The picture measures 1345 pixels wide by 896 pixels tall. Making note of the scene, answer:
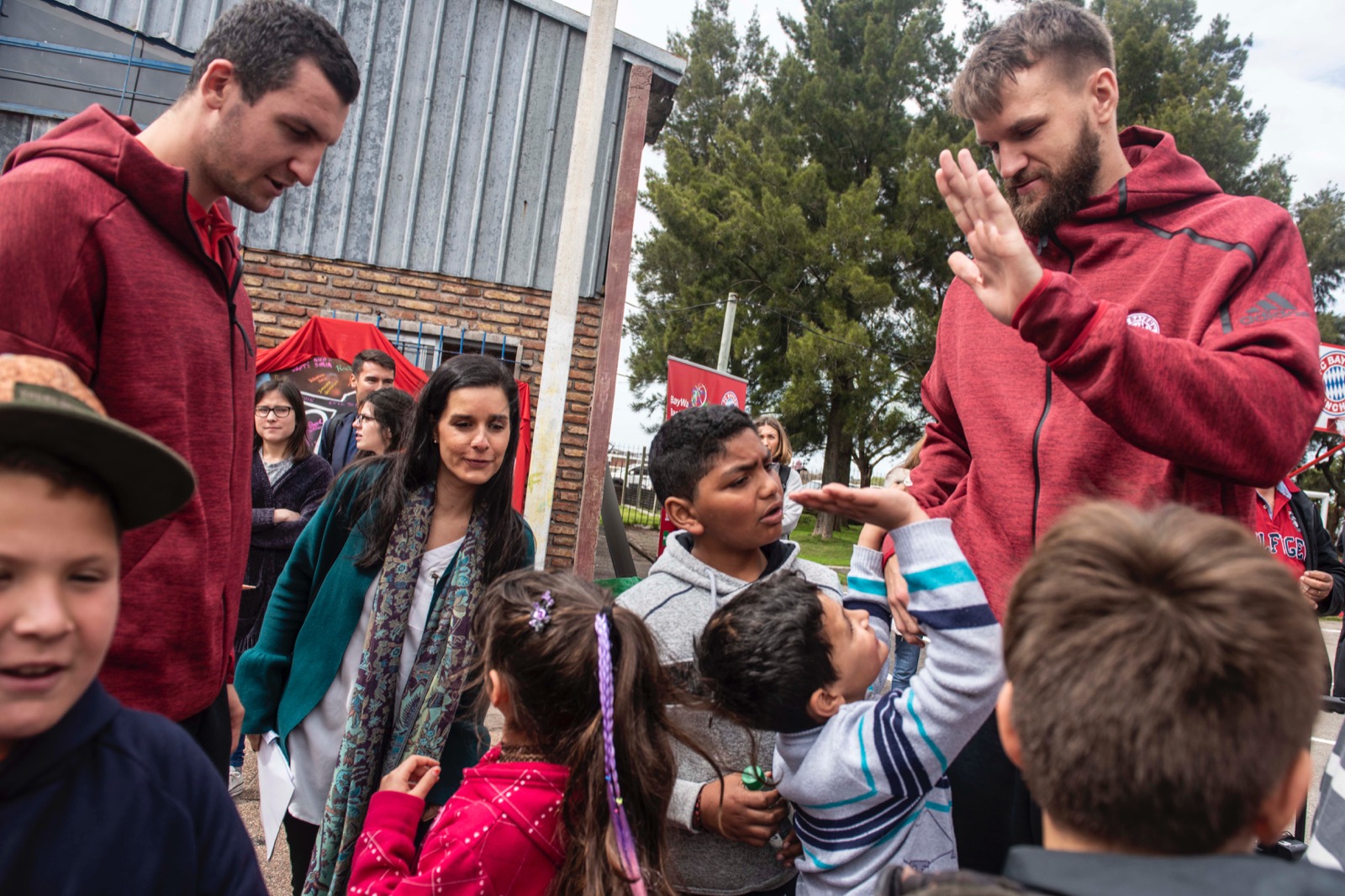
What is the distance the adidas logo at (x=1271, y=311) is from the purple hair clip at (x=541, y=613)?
4.60ft

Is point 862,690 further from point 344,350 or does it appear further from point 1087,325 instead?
point 344,350

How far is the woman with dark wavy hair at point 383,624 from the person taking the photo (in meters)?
2.51

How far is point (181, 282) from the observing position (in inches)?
70.0

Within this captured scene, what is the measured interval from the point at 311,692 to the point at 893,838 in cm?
166

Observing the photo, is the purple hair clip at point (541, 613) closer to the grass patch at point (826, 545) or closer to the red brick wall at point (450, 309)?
the red brick wall at point (450, 309)

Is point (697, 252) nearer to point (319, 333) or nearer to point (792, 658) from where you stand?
point (319, 333)

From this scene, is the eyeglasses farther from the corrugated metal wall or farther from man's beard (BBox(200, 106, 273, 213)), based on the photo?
the corrugated metal wall

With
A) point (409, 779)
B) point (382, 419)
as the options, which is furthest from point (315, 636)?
point (382, 419)

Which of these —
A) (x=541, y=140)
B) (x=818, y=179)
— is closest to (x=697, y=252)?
(x=818, y=179)

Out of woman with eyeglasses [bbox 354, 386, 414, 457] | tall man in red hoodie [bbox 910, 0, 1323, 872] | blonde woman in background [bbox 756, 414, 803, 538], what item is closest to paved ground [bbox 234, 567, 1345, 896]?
tall man in red hoodie [bbox 910, 0, 1323, 872]

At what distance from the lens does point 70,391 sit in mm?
1053

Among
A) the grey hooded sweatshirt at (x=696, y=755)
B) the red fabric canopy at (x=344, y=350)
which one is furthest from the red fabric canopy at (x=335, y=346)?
the grey hooded sweatshirt at (x=696, y=755)

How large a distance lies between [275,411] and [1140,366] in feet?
14.1

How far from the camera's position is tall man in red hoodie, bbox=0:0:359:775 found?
158 cm
